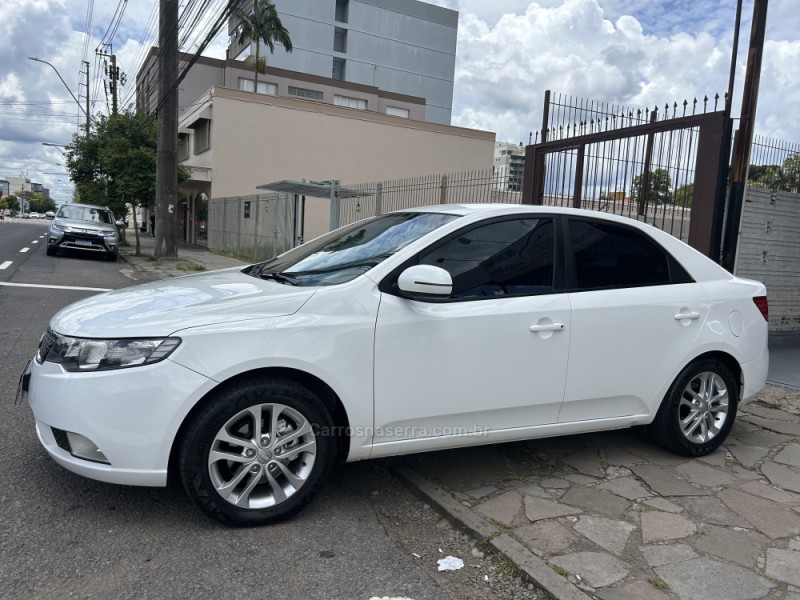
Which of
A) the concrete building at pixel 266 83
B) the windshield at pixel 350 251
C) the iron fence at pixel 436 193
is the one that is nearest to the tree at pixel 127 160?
the iron fence at pixel 436 193

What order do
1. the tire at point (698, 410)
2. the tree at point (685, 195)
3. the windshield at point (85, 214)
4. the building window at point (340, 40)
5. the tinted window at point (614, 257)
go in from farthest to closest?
the building window at point (340, 40) → the windshield at point (85, 214) → the tree at point (685, 195) → the tire at point (698, 410) → the tinted window at point (614, 257)

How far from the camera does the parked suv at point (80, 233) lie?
17.0 metres

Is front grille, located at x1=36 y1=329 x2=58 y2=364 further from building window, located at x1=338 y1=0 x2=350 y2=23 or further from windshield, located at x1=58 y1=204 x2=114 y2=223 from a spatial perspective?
building window, located at x1=338 y1=0 x2=350 y2=23

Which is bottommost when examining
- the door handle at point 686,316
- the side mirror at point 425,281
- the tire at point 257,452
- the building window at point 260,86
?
the tire at point 257,452

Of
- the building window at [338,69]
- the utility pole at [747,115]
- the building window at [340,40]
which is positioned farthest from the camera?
the building window at [338,69]

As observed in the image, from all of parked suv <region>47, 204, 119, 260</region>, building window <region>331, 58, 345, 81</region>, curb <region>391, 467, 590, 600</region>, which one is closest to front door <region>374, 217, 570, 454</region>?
curb <region>391, 467, 590, 600</region>

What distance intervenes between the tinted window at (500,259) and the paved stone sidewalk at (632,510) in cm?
117

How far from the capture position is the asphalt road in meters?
2.57

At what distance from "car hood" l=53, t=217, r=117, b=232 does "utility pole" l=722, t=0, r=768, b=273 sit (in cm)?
1607

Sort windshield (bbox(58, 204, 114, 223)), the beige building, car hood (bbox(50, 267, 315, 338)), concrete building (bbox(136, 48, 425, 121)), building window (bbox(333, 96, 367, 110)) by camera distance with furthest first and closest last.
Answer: building window (bbox(333, 96, 367, 110)), concrete building (bbox(136, 48, 425, 121)), the beige building, windshield (bbox(58, 204, 114, 223)), car hood (bbox(50, 267, 315, 338))

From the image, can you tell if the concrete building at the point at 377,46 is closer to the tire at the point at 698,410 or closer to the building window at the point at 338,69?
the building window at the point at 338,69

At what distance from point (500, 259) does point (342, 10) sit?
51626mm

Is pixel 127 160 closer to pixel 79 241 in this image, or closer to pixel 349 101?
pixel 79 241

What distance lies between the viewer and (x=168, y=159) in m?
17.0
